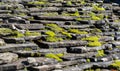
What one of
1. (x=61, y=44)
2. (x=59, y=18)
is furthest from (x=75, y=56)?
(x=59, y=18)

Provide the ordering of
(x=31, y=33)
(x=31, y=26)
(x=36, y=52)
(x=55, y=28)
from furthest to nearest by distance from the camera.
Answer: (x=55, y=28) < (x=31, y=26) < (x=31, y=33) < (x=36, y=52)

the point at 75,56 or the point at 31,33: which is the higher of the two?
the point at 31,33

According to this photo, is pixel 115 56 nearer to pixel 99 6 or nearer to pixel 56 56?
pixel 56 56

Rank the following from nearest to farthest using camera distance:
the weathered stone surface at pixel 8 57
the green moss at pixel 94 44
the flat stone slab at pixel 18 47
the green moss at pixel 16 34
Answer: the weathered stone surface at pixel 8 57 < the flat stone slab at pixel 18 47 < the green moss at pixel 16 34 < the green moss at pixel 94 44

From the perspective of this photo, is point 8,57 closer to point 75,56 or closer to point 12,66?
point 12,66

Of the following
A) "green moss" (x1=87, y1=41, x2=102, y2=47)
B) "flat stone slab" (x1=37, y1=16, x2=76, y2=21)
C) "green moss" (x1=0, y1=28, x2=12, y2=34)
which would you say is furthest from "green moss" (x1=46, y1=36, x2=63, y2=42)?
"flat stone slab" (x1=37, y1=16, x2=76, y2=21)

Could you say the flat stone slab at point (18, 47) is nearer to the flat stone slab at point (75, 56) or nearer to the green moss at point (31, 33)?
the green moss at point (31, 33)

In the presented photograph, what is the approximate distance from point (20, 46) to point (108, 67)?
3.43m

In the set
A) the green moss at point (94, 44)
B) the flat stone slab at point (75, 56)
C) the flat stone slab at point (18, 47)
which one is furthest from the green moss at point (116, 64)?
the flat stone slab at point (18, 47)

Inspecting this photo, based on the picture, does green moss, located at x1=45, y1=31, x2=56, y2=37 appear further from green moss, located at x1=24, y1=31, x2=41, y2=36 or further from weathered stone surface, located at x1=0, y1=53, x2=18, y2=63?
weathered stone surface, located at x1=0, y1=53, x2=18, y2=63

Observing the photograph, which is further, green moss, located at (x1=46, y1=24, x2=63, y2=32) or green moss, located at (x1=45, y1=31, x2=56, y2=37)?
green moss, located at (x1=46, y1=24, x2=63, y2=32)

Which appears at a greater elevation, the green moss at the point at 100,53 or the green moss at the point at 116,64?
the green moss at the point at 100,53

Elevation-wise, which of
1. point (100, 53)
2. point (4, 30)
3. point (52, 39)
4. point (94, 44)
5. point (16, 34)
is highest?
point (4, 30)

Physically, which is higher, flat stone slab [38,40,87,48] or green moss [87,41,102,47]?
flat stone slab [38,40,87,48]
